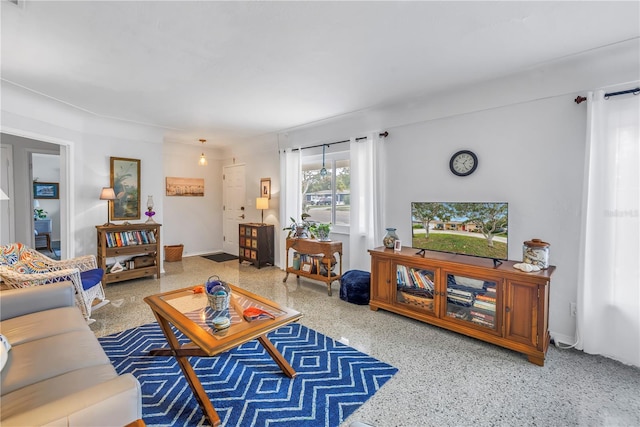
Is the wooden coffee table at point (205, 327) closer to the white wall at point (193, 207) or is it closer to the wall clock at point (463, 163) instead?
the wall clock at point (463, 163)

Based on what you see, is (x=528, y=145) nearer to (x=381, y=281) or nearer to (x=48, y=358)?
(x=381, y=281)

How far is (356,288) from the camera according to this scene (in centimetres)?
355

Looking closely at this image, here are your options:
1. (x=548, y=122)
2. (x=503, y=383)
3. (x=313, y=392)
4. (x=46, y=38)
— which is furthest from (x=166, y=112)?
(x=503, y=383)

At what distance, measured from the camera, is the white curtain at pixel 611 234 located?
2.26 meters

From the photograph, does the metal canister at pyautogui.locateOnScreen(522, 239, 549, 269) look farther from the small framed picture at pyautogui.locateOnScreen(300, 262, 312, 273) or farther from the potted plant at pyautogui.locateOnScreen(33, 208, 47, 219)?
the potted plant at pyautogui.locateOnScreen(33, 208, 47, 219)

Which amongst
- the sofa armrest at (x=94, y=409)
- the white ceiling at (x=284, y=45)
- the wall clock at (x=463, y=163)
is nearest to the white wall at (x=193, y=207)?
the white ceiling at (x=284, y=45)

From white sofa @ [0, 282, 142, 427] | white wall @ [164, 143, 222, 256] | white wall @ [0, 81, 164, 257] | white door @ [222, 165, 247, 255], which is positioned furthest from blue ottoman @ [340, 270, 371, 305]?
white wall @ [164, 143, 222, 256]

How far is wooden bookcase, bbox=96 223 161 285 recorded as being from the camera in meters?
4.18

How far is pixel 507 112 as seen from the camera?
2.86 metres

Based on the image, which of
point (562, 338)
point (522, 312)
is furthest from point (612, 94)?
point (562, 338)

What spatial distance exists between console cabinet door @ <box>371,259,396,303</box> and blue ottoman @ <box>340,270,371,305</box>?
0.20 meters

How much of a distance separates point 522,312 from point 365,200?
2137mm

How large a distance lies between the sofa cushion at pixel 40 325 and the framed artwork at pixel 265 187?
3.65 metres

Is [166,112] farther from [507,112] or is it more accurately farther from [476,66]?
[507,112]
